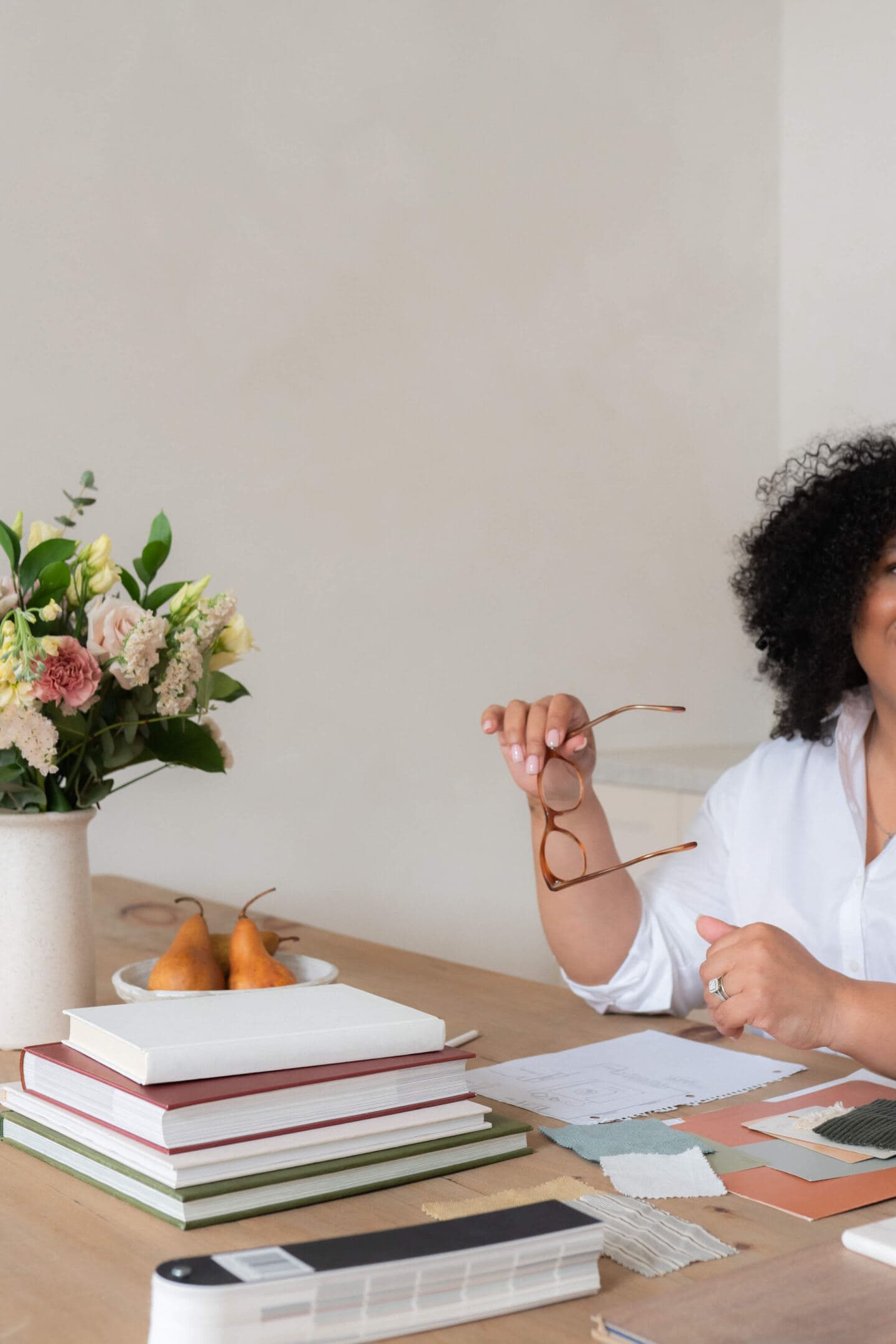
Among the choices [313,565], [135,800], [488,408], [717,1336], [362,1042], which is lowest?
[717,1336]

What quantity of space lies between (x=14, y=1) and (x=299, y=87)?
0.55m

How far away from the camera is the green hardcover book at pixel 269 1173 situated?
2.75 ft

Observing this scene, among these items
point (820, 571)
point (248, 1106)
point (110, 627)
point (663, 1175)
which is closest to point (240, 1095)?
point (248, 1106)

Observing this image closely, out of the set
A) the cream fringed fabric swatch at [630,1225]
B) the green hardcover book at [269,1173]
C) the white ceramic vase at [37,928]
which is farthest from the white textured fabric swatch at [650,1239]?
the white ceramic vase at [37,928]

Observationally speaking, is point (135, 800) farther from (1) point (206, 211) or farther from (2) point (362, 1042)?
(2) point (362, 1042)

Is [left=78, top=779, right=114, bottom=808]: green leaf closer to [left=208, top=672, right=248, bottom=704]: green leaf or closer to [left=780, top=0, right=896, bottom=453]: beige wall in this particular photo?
[left=208, top=672, right=248, bottom=704]: green leaf

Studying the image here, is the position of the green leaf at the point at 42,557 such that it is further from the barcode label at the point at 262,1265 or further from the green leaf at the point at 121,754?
the barcode label at the point at 262,1265

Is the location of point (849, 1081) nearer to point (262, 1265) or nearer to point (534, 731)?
point (534, 731)

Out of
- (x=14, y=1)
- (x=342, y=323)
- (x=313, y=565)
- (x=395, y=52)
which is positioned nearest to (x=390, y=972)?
(x=313, y=565)

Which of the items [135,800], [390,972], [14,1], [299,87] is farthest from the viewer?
[299,87]

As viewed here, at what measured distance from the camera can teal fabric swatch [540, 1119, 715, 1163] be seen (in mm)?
965

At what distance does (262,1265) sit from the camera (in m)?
0.65

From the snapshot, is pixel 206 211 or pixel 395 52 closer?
pixel 206 211

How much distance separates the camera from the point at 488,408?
2867 mm
